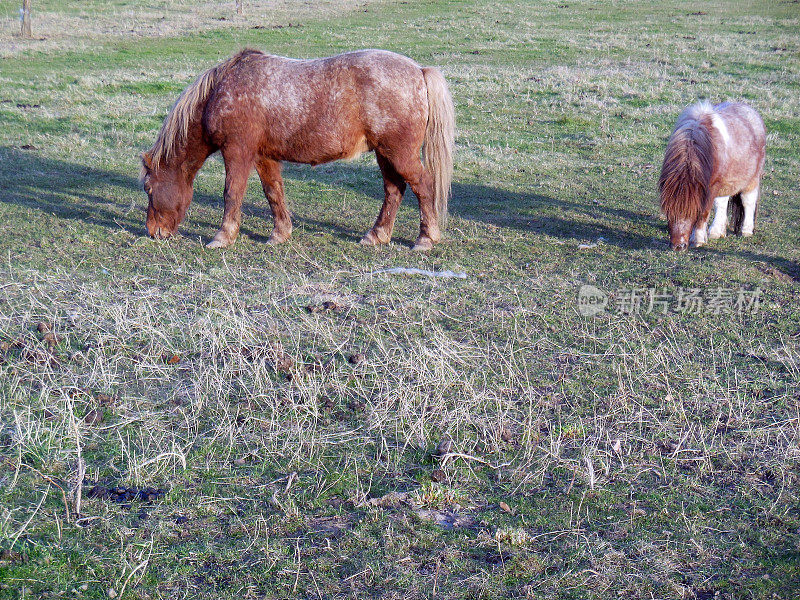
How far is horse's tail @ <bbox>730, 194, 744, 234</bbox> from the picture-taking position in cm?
803

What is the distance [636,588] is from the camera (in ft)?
9.18

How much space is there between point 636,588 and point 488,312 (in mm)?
2929

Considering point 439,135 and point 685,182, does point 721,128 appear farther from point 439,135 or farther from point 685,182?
point 439,135

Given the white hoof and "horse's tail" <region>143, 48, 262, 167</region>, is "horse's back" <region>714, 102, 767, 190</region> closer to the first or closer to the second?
the white hoof

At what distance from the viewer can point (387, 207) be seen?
24.4ft

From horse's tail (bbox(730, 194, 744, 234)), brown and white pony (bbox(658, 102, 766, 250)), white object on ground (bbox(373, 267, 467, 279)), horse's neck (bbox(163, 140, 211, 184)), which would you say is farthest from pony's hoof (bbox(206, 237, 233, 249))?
horse's tail (bbox(730, 194, 744, 234))

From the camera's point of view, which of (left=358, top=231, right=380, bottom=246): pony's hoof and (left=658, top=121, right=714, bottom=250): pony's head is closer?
(left=658, top=121, right=714, bottom=250): pony's head

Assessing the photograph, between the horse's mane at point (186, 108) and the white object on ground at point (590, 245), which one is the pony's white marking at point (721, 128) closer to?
the white object on ground at point (590, 245)

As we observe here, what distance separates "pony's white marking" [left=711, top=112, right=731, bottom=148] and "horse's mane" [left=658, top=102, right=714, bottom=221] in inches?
9.7

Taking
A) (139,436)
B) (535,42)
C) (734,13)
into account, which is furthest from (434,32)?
(139,436)

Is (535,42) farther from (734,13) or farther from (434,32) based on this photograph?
(734,13)

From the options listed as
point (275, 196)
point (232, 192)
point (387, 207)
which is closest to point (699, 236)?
point (387, 207)

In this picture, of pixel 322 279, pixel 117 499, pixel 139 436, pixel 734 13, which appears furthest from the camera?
pixel 734 13

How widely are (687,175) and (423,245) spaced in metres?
2.62
